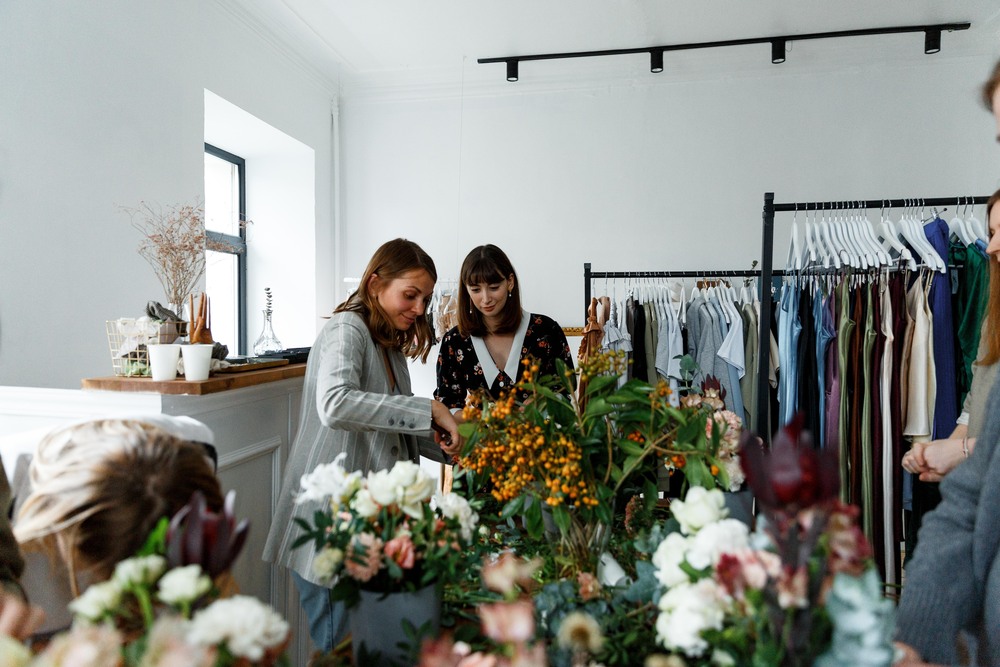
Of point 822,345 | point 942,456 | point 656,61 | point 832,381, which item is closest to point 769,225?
point 822,345

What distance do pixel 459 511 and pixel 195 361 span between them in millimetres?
977

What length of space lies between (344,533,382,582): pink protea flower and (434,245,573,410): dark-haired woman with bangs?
1.41 m

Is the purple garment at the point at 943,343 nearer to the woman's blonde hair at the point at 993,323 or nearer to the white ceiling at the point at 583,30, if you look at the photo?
the woman's blonde hair at the point at 993,323

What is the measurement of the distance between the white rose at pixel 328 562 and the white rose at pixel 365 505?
0.06 meters

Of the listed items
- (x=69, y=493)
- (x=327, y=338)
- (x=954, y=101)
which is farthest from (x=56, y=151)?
(x=954, y=101)

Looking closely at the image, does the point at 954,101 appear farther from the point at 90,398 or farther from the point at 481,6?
the point at 90,398

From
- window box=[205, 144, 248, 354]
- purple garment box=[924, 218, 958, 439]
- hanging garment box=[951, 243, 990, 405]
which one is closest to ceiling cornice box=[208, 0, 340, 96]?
window box=[205, 144, 248, 354]

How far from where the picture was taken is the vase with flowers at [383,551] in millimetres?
759

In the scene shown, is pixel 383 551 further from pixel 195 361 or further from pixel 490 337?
pixel 490 337

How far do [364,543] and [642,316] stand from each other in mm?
2727

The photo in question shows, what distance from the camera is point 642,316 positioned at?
330 centimetres

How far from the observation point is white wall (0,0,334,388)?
83.2 inches

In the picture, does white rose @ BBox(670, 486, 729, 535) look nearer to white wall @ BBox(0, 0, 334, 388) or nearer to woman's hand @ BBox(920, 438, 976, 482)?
woman's hand @ BBox(920, 438, 976, 482)

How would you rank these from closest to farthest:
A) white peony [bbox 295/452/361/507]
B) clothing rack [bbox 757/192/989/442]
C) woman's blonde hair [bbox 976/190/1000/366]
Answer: white peony [bbox 295/452/361/507] → woman's blonde hair [bbox 976/190/1000/366] → clothing rack [bbox 757/192/989/442]
